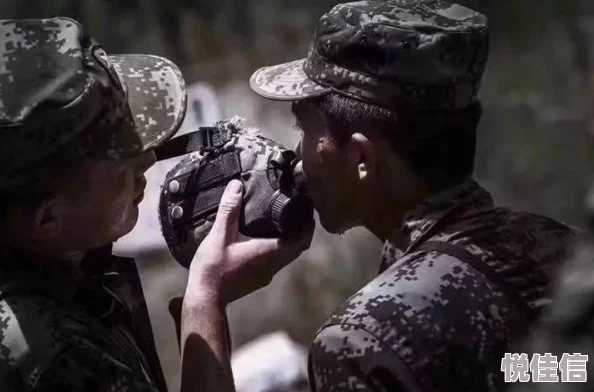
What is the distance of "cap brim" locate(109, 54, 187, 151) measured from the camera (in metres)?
1.63

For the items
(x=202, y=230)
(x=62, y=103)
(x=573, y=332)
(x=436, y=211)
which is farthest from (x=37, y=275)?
(x=573, y=332)

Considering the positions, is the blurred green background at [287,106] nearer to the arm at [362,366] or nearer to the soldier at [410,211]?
the soldier at [410,211]

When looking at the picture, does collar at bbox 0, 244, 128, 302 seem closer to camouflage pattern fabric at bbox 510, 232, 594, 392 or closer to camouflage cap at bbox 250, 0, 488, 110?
camouflage cap at bbox 250, 0, 488, 110

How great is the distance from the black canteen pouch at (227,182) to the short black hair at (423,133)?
17 centimetres

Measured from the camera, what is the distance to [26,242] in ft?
5.15

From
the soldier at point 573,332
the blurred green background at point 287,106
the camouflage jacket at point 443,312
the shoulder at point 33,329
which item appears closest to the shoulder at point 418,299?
the camouflage jacket at point 443,312

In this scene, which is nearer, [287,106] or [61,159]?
[61,159]

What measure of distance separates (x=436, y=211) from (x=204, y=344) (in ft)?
1.32

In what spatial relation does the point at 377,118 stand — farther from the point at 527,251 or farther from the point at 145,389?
the point at 145,389

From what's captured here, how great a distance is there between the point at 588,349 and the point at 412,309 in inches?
25.2

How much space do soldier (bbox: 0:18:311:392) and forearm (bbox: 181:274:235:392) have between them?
0.01m

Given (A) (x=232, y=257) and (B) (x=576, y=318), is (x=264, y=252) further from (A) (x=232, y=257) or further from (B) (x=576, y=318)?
(B) (x=576, y=318)

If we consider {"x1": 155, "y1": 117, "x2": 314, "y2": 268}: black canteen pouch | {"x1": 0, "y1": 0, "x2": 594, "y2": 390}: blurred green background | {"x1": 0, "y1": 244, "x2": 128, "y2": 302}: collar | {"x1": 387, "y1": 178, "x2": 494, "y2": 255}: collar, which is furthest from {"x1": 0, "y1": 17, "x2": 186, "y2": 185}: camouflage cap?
{"x1": 0, "y1": 0, "x2": 594, "y2": 390}: blurred green background

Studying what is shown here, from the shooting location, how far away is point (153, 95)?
5.49ft
